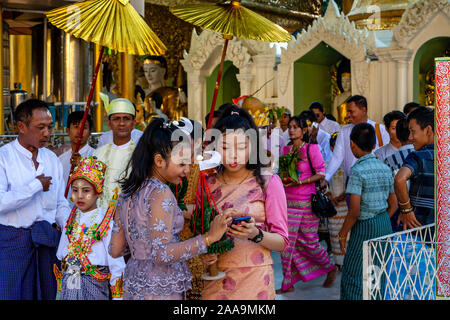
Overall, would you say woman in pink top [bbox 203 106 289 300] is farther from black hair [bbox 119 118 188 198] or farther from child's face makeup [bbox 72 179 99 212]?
child's face makeup [bbox 72 179 99 212]

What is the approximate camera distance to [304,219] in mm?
5496

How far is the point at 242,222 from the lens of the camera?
2498 mm

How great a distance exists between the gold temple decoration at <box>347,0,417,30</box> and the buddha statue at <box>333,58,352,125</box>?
0.81 metres

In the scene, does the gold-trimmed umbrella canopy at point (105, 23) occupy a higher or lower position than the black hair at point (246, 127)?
higher

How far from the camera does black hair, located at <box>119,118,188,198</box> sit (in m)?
2.55

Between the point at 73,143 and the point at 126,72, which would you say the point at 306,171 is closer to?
the point at 73,143

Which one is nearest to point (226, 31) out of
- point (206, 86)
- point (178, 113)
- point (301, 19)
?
point (206, 86)

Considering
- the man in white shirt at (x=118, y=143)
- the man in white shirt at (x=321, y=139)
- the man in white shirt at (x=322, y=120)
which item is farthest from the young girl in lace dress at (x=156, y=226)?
the man in white shirt at (x=322, y=120)

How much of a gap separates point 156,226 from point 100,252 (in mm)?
1057

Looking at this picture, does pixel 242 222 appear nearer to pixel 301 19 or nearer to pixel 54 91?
pixel 54 91

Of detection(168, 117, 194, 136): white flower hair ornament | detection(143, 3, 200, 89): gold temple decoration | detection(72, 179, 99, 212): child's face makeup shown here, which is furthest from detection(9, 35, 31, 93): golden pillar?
detection(168, 117, 194, 136): white flower hair ornament

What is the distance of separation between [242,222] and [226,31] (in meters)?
1.59

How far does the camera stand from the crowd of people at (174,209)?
8.26ft

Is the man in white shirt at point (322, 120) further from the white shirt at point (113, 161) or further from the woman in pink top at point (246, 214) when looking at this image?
the woman in pink top at point (246, 214)
